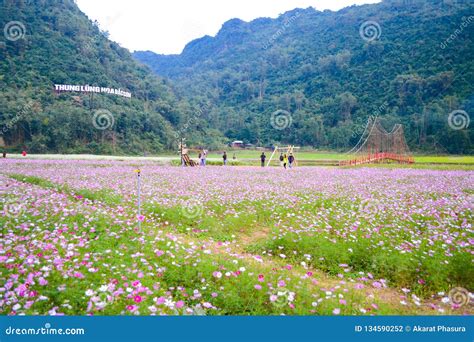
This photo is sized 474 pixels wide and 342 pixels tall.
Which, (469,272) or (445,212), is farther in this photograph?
(445,212)

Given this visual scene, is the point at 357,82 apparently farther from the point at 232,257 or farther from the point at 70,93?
the point at 232,257

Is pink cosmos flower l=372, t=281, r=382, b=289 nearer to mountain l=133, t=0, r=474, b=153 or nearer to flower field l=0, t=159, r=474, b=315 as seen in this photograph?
flower field l=0, t=159, r=474, b=315

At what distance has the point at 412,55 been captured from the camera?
9825 centimetres

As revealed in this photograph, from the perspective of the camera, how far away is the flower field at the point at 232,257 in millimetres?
4410

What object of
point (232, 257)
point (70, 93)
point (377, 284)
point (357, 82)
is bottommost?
point (377, 284)

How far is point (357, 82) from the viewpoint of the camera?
106438mm

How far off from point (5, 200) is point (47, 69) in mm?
83399

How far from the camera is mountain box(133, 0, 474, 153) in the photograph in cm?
7612

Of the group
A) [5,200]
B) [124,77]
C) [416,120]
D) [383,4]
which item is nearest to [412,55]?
[416,120]

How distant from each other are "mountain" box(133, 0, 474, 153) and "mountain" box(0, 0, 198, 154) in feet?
109

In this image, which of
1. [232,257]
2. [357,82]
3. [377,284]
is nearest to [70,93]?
[232,257]

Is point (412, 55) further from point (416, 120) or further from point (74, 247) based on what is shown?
point (74, 247)

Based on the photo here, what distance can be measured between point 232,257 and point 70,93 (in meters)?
79.7

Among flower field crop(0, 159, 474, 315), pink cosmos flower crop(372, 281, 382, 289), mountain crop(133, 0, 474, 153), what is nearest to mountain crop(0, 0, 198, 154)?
mountain crop(133, 0, 474, 153)
